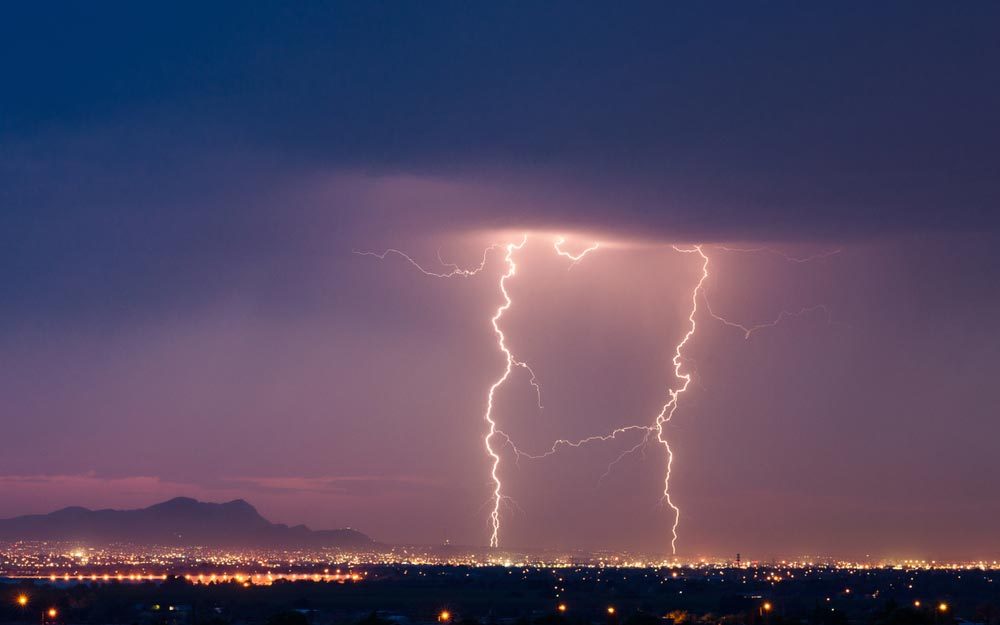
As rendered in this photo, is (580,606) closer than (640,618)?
No

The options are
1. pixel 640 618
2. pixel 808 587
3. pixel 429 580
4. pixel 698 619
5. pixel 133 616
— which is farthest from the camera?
pixel 429 580

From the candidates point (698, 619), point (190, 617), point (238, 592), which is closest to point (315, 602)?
point (238, 592)

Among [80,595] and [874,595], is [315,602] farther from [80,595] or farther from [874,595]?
[874,595]

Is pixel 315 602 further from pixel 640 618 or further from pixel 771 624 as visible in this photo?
pixel 771 624

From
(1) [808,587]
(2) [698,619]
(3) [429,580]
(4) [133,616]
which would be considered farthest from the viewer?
(3) [429,580]

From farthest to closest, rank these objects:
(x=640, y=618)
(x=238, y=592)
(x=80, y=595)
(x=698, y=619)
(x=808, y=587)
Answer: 1. (x=808, y=587)
2. (x=238, y=592)
3. (x=80, y=595)
4. (x=698, y=619)
5. (x=640, y=618)

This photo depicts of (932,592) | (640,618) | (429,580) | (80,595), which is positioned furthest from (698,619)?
(429,580)
